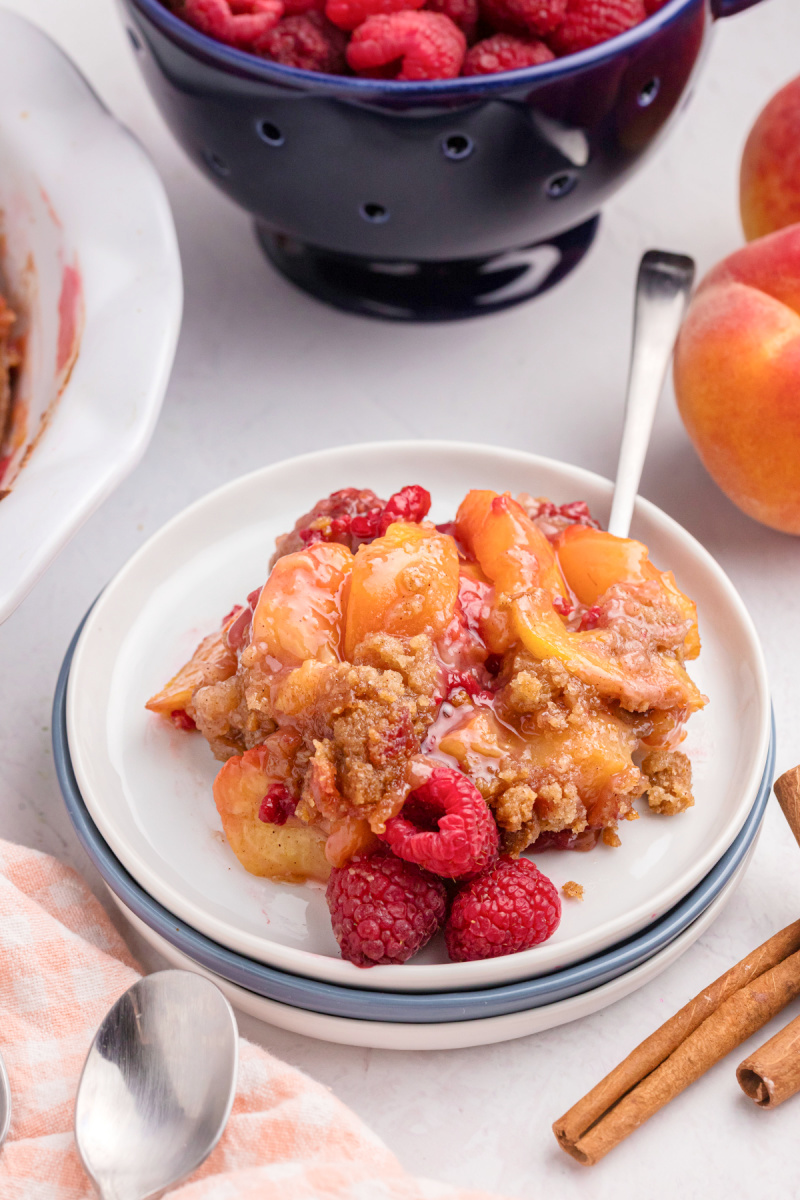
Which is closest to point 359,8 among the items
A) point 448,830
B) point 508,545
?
point 508,545

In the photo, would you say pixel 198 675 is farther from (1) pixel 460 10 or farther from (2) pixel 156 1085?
(1) pixel 460 10

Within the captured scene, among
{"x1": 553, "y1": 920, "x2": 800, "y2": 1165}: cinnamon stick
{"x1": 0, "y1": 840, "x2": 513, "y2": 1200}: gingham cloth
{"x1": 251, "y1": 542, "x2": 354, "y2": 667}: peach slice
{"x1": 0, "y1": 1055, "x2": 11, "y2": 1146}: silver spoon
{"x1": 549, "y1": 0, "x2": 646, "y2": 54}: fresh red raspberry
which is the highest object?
{"x1": 549, "y1": 0, "x2": 646, "y2": 54}: fresh red raspberry

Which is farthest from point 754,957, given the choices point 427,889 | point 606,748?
point 427,889

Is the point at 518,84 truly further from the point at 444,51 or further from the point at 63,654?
the point at 63,654

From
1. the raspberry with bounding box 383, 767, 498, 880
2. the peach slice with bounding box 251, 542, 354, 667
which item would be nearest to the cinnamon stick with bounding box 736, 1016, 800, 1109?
the raspberry with bounding box 383, 767, 498, 880

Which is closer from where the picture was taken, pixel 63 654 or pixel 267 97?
pixel 267 97

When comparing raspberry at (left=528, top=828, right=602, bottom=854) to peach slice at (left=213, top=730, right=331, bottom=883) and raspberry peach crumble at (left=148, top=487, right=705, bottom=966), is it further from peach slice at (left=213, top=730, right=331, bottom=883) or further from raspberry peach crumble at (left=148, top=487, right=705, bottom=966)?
peach slice at (left=213, top=730, right=331, bottom=883)

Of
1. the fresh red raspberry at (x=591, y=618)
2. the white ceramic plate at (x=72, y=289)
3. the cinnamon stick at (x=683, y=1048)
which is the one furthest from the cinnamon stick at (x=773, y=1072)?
the white ceramic plate at (x=72, y=289)
